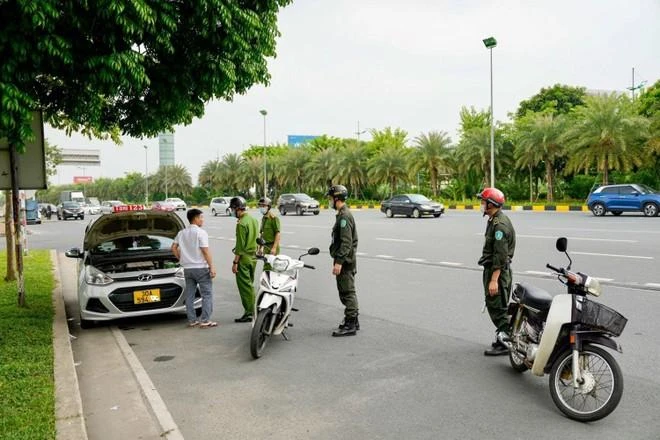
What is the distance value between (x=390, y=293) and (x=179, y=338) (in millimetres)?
3603

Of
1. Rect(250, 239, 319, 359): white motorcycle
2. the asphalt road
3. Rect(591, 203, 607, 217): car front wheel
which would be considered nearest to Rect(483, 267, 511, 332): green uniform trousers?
the asphalt road

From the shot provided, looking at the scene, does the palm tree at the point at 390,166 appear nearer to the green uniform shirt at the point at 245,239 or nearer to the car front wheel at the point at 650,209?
the car front wheel at the point at 650,209

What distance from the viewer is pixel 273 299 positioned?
5.93m

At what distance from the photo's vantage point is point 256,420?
422 centimetres

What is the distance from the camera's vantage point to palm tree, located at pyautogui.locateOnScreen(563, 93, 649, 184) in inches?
1307

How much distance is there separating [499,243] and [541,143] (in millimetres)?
Answer: 36361

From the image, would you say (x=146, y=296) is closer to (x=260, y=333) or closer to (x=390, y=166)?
(x=260, y=333)

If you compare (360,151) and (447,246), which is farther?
(360,151)

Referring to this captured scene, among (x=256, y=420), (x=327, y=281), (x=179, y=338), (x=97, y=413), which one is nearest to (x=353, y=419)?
(x=256, y=420)

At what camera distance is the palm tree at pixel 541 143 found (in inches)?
1523

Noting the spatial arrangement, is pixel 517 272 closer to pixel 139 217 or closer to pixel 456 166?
pixel 139 217

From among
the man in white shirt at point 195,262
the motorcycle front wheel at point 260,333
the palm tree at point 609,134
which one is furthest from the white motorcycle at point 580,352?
the palm tree at point 609,134

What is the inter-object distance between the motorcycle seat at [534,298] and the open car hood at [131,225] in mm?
4849

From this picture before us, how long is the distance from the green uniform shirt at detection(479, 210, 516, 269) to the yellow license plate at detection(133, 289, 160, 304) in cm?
406
